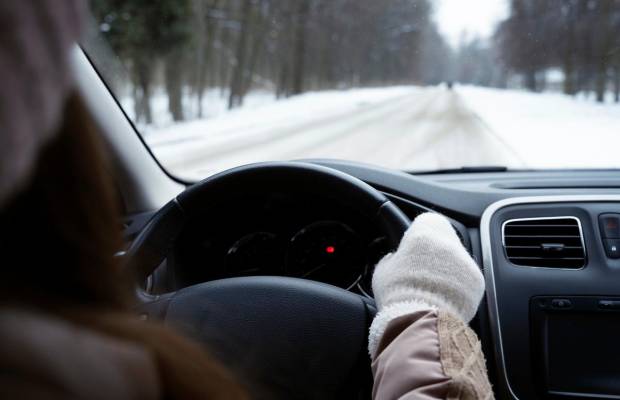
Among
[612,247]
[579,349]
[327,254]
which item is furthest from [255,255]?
[612,247]

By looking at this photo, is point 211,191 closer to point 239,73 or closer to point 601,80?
point 601,80

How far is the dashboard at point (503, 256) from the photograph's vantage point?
2.71 metres

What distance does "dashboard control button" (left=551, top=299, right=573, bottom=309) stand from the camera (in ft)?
8.98

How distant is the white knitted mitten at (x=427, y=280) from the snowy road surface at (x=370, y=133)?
5.76 ft

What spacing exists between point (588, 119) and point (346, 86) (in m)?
2.16

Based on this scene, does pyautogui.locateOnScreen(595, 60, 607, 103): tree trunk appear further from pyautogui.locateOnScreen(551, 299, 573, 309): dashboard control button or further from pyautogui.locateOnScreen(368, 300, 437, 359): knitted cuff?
pyautogui.locateOnScreen(368, 300, 437, 359): knitted cuff

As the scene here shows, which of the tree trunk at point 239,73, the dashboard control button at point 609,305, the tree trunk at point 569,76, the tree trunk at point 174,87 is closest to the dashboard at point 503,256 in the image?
the dashboard control button at point 609,305

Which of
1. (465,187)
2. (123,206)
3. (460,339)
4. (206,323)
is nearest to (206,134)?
(123,206)

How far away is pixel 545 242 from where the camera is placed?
2869 mm

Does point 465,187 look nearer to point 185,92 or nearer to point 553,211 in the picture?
point 553,211

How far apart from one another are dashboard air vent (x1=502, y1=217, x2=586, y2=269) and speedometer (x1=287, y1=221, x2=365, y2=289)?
75 centimetres

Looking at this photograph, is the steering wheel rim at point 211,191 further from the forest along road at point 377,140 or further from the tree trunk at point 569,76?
the tree trunk at point 569,76

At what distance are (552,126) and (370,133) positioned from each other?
62.2 inches

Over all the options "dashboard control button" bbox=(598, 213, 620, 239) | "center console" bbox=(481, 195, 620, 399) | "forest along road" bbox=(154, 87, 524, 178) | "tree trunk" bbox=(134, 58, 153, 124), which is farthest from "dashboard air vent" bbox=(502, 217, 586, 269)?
"tree trunk" bbox=(134, 58, 153, 124)
